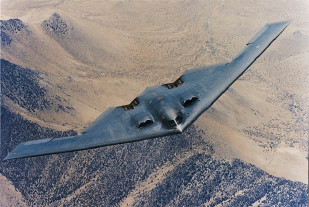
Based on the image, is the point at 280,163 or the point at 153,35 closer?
the point at 280,163

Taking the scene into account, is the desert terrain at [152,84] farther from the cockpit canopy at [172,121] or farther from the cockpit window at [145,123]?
the cockpit canopy at [172,121]

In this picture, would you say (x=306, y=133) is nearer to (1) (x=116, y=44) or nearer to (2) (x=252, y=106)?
(2) (x=252, y=106)

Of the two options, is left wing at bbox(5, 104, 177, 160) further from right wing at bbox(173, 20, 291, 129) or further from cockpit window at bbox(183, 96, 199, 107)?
right wing at bbox(173, 20, 291, 129)

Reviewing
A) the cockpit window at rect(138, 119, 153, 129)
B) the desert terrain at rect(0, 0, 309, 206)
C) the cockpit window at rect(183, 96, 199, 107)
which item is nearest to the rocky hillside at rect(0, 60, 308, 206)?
the desert terrain at rect(0, 0, 309, 206)

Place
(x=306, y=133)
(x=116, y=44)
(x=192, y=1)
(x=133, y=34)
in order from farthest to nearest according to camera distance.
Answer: (x=192, y=1) → (x=133, y=34) → (x=116, y=44) → (x=306, y=133)

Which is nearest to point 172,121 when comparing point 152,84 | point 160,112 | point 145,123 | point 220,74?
point 160,112

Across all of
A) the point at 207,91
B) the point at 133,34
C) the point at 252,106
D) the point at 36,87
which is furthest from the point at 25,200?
the point at 133,34
